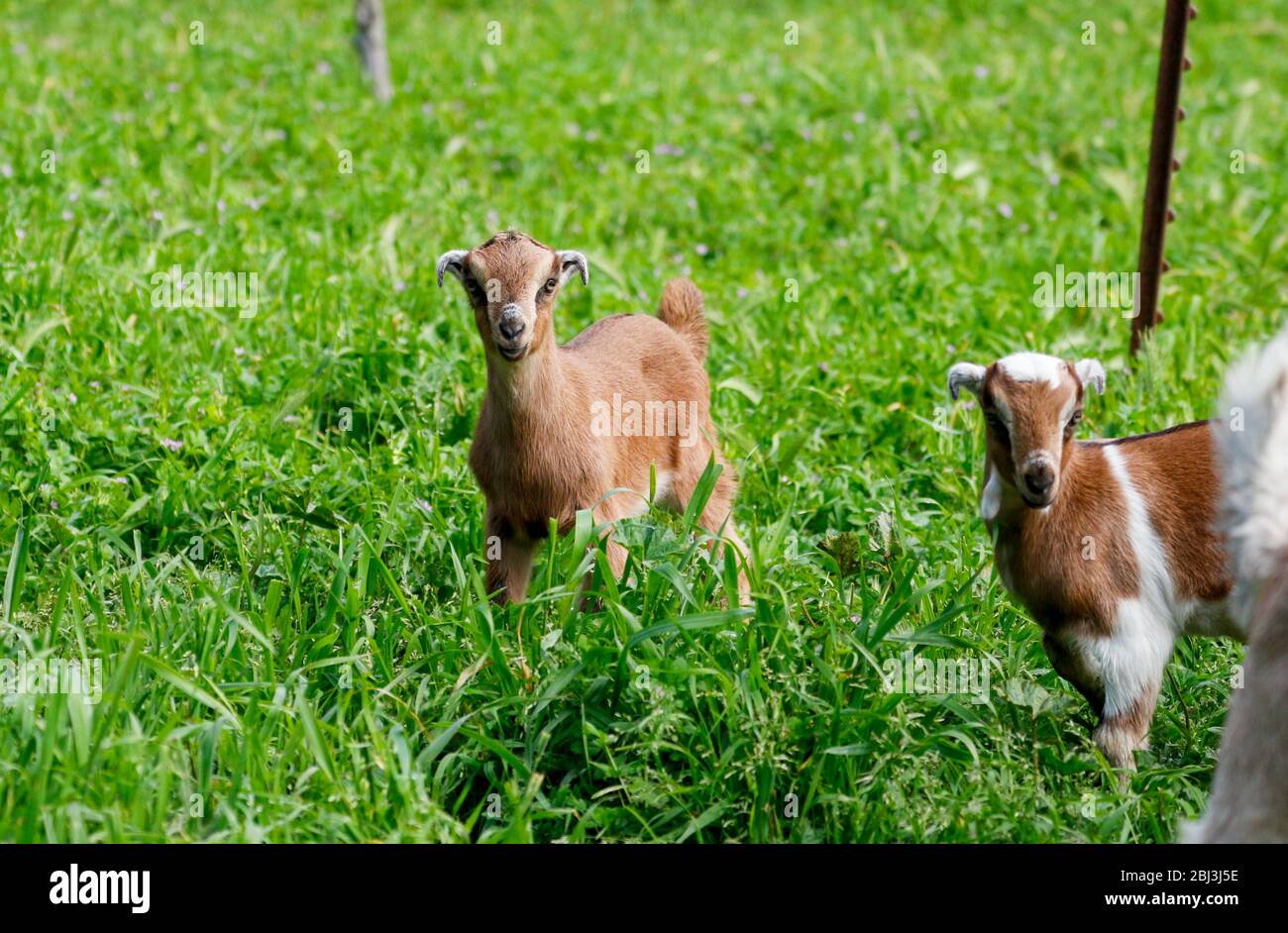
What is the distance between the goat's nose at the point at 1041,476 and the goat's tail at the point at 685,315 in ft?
6.72

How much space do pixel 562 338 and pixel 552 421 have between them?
7.83 feet

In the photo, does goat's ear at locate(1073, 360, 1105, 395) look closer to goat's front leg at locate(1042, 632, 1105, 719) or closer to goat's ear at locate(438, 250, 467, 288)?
goat's front leg at locate(1042, 632, 1105, 719)

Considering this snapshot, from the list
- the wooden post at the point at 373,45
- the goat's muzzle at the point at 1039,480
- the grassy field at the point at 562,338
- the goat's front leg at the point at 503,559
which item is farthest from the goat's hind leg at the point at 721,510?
the wooden post at the point at 373,45

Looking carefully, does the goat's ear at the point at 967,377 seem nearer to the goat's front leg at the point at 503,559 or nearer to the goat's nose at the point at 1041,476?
the goat's nose at the point at 1041,476

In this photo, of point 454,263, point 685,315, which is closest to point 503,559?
point 454,263

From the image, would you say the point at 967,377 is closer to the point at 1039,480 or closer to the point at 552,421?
the point at 1039,480

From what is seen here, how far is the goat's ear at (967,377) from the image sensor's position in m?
4.06

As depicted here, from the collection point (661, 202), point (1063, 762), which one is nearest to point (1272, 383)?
point (1063, 762)

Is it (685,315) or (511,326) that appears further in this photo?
(685,315)

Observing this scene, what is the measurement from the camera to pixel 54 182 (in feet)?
24.8

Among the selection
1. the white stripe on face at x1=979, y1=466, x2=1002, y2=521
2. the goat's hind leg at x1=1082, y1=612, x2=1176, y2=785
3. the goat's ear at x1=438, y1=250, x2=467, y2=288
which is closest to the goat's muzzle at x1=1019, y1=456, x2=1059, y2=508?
the white stripe on face at x1=979, y1=466, x2=1002, y2=521

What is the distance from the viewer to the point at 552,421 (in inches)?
179
